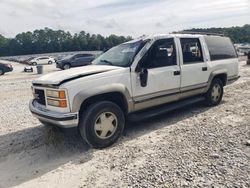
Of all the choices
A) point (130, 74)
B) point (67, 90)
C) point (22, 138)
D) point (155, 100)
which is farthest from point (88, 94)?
point (22, 138)

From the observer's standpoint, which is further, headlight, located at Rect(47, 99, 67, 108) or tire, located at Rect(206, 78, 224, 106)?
tire, located at Rect(206, 78, 224, 106)

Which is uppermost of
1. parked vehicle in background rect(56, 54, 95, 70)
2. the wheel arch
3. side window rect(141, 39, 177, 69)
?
side window rect(141, 39, 177, 69)

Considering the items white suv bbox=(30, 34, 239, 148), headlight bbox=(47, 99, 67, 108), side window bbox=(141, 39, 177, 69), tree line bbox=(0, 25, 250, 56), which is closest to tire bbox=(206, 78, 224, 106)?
white suv bbox=(30, 34, 239, 148)

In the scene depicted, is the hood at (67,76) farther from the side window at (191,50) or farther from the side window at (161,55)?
the side window at (191,50)

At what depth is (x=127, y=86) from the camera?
464cm

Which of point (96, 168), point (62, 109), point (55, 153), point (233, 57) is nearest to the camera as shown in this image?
point (96, 168)

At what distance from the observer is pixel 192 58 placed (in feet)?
19.5

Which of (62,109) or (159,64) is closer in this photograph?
(62,109)

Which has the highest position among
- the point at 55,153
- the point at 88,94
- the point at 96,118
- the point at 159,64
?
the point at 159,64

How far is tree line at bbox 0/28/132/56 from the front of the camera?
8388cm

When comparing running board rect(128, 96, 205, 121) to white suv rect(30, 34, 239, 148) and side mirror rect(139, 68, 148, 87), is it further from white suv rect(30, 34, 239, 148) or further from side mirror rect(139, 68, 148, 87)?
side mirror rect(139, 68, 148, 87)

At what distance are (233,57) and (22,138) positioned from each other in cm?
589

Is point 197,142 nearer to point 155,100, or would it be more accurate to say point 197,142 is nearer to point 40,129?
point 155,100

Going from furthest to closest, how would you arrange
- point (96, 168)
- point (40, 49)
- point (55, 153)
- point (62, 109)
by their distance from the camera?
point (40, 49) < point (55, 153) < point (62, 109) < point (96, 168)
